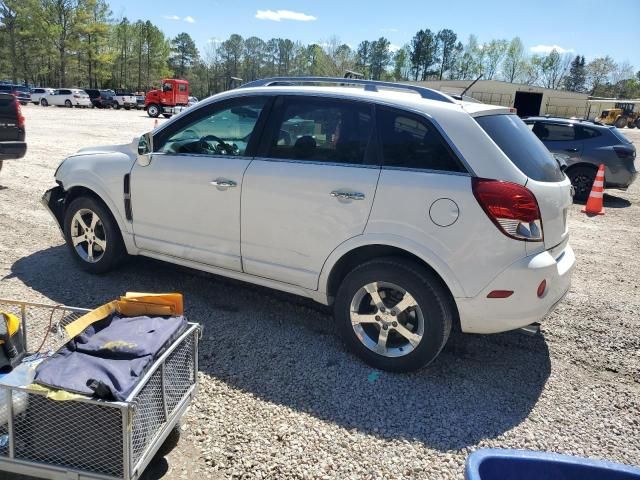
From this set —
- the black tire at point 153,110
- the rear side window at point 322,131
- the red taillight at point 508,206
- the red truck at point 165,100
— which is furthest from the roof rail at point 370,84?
the black tire at point 153,110

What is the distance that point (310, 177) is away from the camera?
3.51m

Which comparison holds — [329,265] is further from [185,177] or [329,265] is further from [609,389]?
[609,389]

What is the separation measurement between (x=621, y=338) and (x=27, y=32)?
236ft

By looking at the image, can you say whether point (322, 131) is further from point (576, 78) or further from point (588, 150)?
point (576, 78)

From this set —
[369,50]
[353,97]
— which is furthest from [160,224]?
[369,50]

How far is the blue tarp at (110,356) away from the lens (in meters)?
2.14

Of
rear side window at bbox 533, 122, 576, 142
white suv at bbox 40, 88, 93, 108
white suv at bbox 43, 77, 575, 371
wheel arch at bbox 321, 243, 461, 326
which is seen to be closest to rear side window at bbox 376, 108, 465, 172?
white suv at bbox 43, 77, 575, 371

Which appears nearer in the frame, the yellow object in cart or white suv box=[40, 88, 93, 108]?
the yellow object in cart

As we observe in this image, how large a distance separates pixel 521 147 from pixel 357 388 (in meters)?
1.94

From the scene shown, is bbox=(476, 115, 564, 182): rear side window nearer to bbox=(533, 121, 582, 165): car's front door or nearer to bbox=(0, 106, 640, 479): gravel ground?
bbox=(0, 106, 640, 479): gravel ground

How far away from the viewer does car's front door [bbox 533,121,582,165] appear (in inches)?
409

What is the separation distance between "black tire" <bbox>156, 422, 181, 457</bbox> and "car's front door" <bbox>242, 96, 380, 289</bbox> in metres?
1.35

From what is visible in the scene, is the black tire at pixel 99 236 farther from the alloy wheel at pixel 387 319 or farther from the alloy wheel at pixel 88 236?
the alloy wheel at pixel 387 319

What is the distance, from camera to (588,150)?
1028 cm
